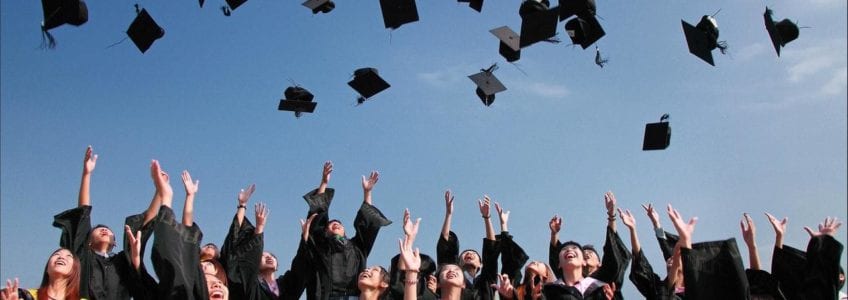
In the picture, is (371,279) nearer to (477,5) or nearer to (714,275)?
(714,275)

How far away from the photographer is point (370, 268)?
16.1 feet

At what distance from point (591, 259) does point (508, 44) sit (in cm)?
243

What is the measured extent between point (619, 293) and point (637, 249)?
0.31 meters

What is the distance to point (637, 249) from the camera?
16.8ft

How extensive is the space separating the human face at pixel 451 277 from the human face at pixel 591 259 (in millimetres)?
876

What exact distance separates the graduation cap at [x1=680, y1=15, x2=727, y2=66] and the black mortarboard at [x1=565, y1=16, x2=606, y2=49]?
2.19 feet

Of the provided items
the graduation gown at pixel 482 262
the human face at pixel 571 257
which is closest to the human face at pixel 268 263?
the graduation gown at pixel 482 262

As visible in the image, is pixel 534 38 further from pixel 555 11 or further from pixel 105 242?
pixel 105 242

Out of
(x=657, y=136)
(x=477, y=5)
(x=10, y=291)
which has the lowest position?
(x=10, y=291)

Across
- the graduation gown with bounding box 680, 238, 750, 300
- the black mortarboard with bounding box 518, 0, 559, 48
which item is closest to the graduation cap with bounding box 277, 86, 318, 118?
the black mortarboard with bounding box 518, 0, 559, 48

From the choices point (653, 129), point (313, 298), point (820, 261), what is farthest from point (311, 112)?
point (820, 261)

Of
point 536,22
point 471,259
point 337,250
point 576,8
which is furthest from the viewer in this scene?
point 576,8

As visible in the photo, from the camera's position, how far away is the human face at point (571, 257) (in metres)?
4.62

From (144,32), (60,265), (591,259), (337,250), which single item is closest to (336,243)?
(337,250)
